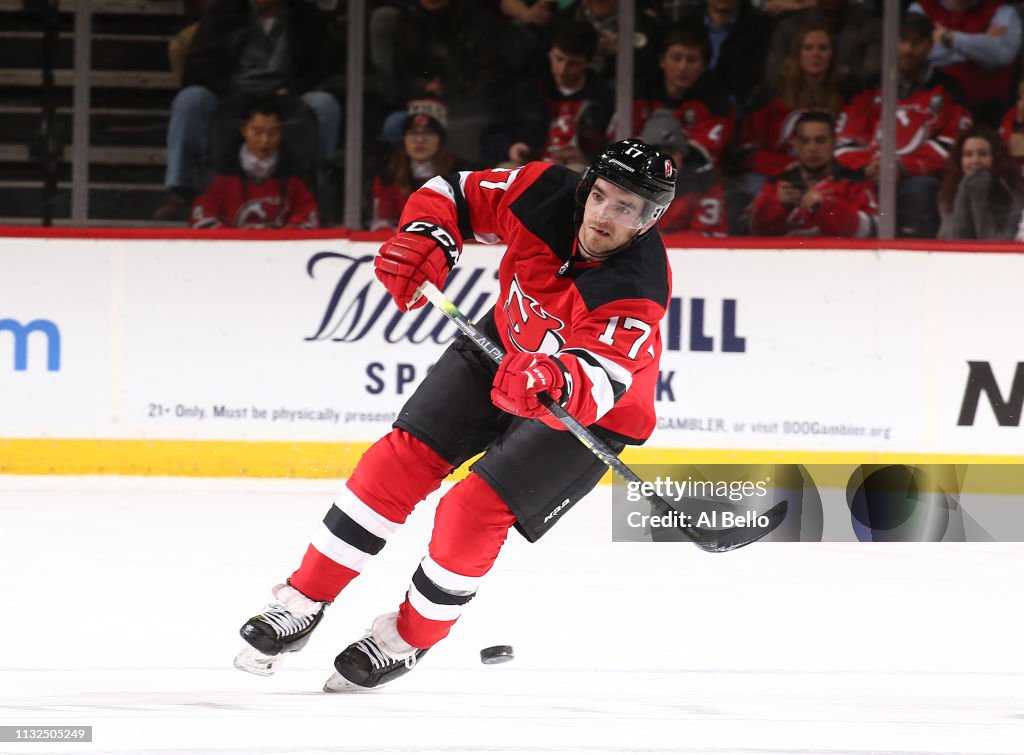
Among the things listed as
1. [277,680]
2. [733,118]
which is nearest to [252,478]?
[733,118]

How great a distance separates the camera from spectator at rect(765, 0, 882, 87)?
6.13m

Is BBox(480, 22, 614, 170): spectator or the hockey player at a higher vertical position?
BBox(480, 22, 614, 170): spectator

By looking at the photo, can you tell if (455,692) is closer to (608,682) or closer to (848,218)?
(608,682)

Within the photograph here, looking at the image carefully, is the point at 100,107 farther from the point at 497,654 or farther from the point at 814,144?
the point at 497,654

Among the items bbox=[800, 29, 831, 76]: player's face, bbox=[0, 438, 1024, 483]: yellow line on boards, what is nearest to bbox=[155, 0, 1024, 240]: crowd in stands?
bbox=[800, 29, 831, 76]: player's face

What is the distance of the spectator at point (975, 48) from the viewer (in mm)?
6133

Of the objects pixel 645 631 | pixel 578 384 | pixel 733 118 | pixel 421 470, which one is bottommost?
pixel 645 631

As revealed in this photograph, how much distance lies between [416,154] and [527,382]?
378cm

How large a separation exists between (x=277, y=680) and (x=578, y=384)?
92cm

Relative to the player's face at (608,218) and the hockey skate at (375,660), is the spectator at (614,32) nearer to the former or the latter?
the player's face at (608,218)

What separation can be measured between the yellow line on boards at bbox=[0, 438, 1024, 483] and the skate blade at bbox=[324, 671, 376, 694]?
119 inches

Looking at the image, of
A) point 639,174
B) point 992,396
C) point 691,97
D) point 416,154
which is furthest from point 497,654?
point 691,97

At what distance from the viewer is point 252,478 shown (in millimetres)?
6004

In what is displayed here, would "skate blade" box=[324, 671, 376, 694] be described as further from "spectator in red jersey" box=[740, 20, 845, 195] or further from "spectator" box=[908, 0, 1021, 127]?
"spectator" box=[908, 0, 1021, 127]
